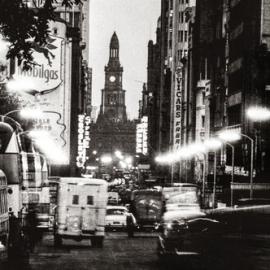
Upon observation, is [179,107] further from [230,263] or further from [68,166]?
[230,263]

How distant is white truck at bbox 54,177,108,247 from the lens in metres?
43.3

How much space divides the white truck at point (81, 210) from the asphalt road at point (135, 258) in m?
0.91

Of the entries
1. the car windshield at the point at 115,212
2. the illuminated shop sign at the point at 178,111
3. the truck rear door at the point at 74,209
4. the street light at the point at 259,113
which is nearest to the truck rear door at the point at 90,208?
the truck rear door at the point at 74,209

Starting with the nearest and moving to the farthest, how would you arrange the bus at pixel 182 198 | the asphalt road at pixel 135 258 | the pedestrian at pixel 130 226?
the asphalt road at pixel 135 258 → the pedestrian at pixel 130 226 → the bus at pixel 182 198

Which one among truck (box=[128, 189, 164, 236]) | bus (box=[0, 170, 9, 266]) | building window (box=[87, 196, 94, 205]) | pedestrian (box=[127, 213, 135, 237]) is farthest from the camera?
truck (box=[128, 189, 164, 236])

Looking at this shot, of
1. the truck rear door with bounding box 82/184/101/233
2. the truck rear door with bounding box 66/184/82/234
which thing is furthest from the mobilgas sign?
the truck rear door with bounding box 82/184/101/233

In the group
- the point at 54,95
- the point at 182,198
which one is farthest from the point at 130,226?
the point at 54,95

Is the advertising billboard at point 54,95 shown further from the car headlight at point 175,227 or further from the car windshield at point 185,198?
the car headlight at point 175,227

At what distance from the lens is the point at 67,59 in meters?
116

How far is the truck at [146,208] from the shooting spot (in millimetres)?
59281

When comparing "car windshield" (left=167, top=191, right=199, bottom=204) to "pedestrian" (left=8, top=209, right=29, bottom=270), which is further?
"car windshield" (left=167, top=191, right=199, bottom=204)

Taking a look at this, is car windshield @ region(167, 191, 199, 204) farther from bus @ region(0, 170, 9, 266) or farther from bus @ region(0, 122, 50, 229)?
bus @ region(0, 170, 9, 266)

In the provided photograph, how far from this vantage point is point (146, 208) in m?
62.2

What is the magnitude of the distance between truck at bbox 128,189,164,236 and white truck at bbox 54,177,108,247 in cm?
1225
